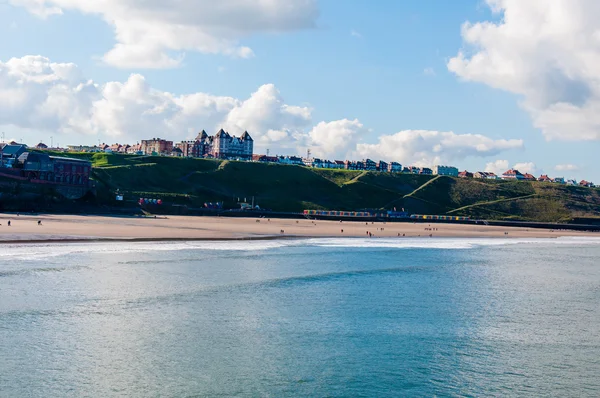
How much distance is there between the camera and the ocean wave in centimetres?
4891

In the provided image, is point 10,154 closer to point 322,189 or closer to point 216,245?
point 216,245

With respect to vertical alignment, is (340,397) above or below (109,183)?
below

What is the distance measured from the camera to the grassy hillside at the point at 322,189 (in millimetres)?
129375

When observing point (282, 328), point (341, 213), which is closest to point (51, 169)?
point (341, 213)

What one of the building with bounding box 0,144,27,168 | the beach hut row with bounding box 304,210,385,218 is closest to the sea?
the building with bounding box 0,144,27,168

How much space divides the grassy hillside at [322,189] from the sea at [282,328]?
7124cm

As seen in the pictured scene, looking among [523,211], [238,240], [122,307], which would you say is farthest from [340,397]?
[523,211]

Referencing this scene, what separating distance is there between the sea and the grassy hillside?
7124cm

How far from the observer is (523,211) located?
156125mm

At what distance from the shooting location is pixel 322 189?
154 m

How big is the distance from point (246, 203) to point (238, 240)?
60335 millimetres

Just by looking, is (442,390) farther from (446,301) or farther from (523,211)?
(523,211)

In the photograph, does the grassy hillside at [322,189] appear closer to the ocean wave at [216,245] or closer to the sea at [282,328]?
the ocean wave at [216,245]

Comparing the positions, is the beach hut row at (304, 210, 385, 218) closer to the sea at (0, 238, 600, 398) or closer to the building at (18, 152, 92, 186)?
the building at (18, 152, 92, 186)
